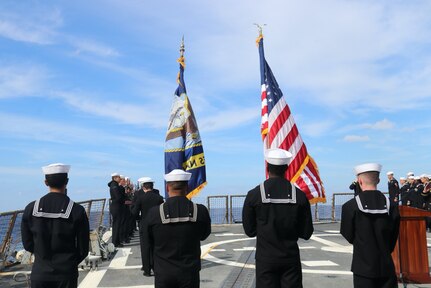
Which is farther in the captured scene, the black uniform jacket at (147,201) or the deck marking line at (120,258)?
the deck marking line at (120,258)

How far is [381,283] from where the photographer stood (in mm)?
3969

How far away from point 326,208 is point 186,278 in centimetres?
1737

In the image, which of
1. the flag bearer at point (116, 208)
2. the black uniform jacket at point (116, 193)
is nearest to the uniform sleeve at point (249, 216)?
the flag bearer at point (116, 208)

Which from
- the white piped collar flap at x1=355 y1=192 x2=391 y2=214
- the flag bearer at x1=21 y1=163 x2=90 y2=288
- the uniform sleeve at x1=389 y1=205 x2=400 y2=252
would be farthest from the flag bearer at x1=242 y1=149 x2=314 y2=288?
the flag bearer at x1=21 y1=163 x2=90 y2=288

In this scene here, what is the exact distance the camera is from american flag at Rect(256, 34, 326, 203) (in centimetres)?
934

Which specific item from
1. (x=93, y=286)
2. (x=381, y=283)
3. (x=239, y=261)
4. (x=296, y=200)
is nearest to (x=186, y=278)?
(x=296, y=200)

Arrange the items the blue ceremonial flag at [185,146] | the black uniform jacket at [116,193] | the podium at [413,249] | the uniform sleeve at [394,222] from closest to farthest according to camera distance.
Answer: the uniform sleeve at [394,222] → the podium at [413,249] → the blue ceremonial flag at [185,146] → the black uniform jacket at [116,193]

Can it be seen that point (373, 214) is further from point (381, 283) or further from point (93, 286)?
point (93, 286)

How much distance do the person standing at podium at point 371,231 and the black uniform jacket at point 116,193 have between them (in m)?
8.73

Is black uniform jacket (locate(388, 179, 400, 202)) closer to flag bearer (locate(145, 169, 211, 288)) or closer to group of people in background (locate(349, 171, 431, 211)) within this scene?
group of people in background (locate(349, 171, 431, 211))

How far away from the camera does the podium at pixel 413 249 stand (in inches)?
256

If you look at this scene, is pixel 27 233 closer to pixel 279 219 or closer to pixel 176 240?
pixel 176 240

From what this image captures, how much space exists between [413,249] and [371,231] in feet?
10.3

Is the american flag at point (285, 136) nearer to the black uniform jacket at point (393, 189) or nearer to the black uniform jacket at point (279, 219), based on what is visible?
the black uniform jacket at point (279, 219)
